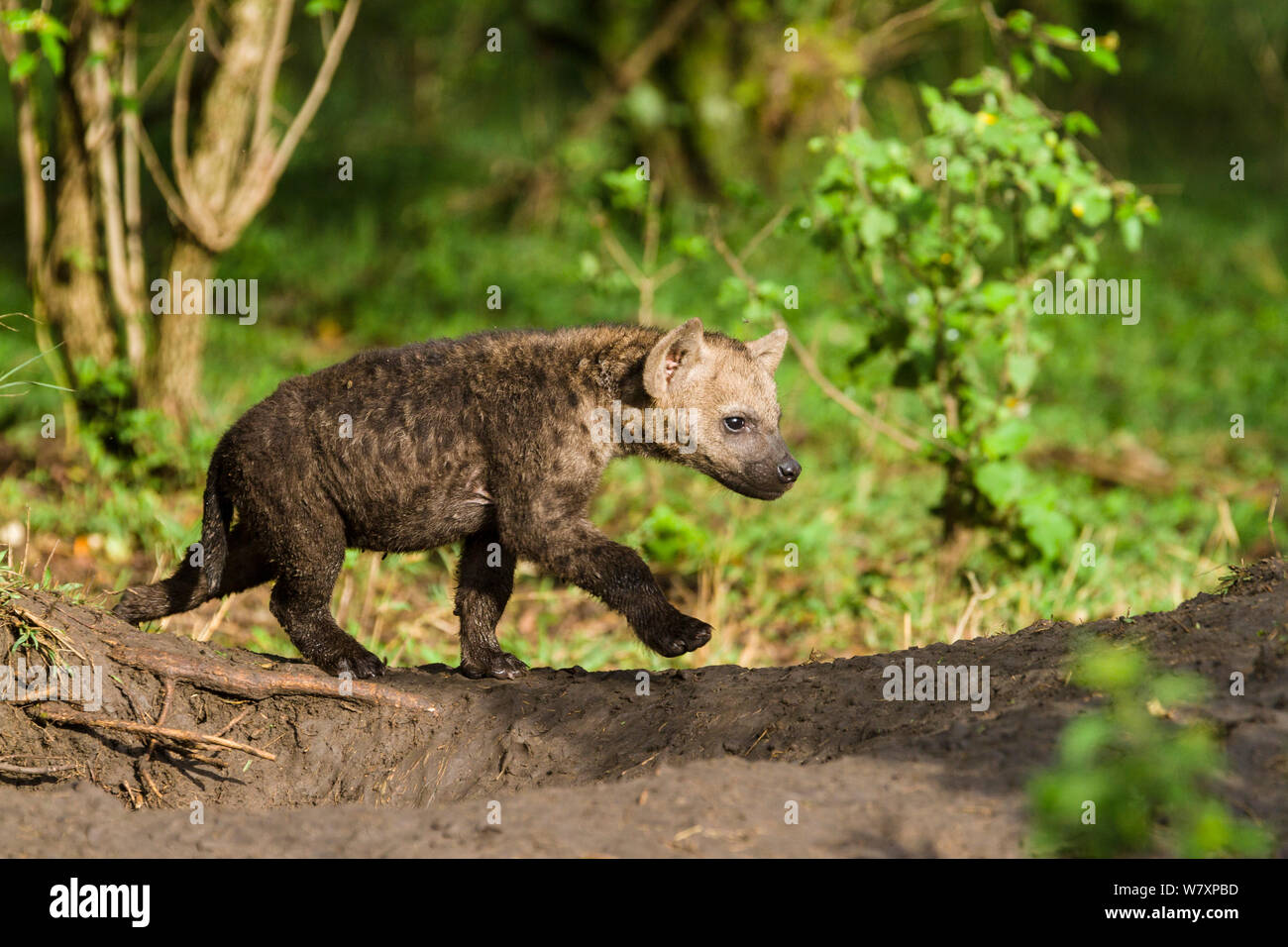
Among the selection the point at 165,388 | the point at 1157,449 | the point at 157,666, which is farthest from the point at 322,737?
the point at 1157,449

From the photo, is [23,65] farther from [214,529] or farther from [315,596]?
[315,596]

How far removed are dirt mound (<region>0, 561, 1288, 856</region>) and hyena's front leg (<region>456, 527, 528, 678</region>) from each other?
21 cm

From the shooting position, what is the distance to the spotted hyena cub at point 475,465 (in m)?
5.43

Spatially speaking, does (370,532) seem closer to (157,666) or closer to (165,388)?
(157,666)

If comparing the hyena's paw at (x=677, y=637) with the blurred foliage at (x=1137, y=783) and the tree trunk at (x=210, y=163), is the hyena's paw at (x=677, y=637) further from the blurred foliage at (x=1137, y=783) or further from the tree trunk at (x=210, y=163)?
the tree trunk at (x=210, y=163)

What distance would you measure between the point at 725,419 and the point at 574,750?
5.32 feet

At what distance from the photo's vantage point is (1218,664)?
4156mm

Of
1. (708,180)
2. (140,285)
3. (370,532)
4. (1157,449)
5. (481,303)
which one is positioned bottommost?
(370,532)

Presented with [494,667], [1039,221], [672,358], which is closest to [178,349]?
[494,667]

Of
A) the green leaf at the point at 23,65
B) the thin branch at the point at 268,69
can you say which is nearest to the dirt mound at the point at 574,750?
the green leaf at the point at 23,65

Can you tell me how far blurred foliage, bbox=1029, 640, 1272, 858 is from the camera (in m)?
3.11

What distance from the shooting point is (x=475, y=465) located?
18.3ft

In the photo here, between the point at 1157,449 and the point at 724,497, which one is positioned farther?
the point at 1157,449

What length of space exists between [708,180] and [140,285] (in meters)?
7.06
